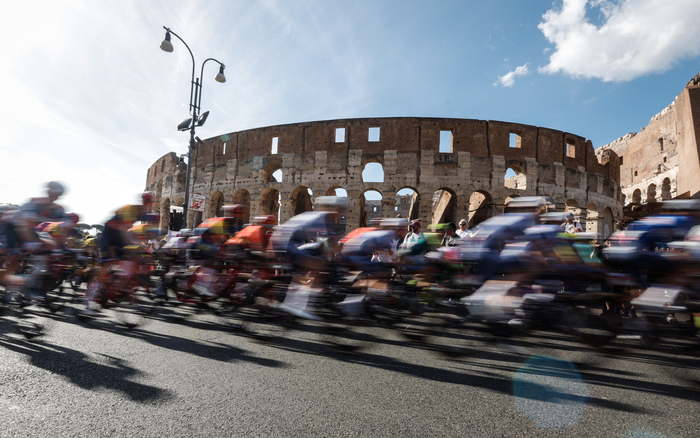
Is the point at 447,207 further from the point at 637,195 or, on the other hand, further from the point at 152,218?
the point at 637,195

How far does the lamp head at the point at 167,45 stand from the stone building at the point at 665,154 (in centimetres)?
2149

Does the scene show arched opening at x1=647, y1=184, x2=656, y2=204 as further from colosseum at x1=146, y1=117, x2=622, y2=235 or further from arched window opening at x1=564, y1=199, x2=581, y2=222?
arched window opening at x1=564, y1=199, x2=581, y2=222

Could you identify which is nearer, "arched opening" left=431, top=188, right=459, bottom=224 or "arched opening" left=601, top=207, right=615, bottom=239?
"arched opening" left=431, top=188, right=459, bottom=224

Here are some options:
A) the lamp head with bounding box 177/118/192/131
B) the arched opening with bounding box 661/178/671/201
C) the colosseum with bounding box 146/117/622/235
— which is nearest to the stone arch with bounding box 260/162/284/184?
the colosseum with bounding box 146/117/622/235

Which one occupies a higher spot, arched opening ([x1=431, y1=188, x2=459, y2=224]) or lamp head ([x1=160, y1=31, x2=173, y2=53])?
lamp head ([x1=160, y1=31, x2=173, y2=53])

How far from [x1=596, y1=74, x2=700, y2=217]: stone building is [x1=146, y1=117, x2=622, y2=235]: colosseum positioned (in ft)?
11.6

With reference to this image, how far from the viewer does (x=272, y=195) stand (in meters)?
23.7

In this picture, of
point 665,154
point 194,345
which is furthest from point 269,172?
point 665,154

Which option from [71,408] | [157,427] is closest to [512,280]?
[157,427]

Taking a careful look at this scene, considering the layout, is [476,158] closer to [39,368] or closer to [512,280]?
[512,280]

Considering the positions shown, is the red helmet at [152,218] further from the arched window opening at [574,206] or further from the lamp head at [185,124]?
the arched window opening at [574,206]

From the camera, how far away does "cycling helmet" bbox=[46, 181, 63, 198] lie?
514 centimetres

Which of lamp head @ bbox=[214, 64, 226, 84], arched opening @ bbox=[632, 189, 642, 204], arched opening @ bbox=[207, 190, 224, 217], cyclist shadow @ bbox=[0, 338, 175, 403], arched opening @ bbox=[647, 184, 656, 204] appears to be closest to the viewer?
cyclist shadow @ bbox=[0, 338, 175, 403]

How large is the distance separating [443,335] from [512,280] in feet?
4.74
